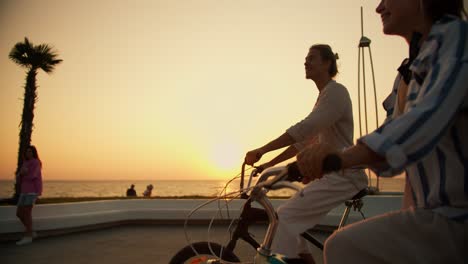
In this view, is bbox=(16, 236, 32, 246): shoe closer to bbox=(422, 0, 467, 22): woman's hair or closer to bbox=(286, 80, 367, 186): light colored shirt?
bbox=(286, 80, 367, 186): light colored shirt

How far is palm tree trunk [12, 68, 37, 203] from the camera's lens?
14.4 m

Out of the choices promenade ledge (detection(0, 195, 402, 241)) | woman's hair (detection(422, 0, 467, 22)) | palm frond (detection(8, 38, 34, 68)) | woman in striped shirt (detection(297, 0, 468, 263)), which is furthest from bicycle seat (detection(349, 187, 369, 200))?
palm frond (detection(8, 38, 34, 68))

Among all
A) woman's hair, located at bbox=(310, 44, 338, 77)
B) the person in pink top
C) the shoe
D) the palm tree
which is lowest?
the shoe

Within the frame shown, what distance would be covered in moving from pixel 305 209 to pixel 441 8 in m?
1.28

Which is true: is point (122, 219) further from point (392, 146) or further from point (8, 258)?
point (392, 146)

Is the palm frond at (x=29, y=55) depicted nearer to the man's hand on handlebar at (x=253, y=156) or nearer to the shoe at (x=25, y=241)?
the shoe at (x=25, y=241)

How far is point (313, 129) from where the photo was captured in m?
2.21

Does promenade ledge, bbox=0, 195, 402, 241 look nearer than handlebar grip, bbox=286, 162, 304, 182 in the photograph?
No

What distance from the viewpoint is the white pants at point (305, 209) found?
1.97 meters

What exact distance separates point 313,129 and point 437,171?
122cm

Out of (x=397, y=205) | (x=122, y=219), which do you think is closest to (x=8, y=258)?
(x=122, y=219)

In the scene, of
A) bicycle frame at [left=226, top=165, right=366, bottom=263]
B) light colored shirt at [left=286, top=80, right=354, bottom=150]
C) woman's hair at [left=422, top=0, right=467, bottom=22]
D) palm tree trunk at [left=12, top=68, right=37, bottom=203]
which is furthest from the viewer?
palm tree trunk at [left=12, top=68, right=37, bottom=203]

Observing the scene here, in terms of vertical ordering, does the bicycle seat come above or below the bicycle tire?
above

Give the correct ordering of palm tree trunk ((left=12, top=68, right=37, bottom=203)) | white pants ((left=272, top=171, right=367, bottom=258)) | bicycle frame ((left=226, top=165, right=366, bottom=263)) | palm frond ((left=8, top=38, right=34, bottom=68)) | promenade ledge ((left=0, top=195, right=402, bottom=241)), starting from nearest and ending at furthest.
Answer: bicycle frame ((left=226, top=165, right=366, bottom=263)) < white pants ((left=272, top=171, right=367, bottom=258)) < promenade ledge ((left=0, top=195, right=402, bottom=241)) < palm tree trunk ((left=12, top=68, right=37, bottom=203)) < palm frond ((left=8, top=38, right=34, bottom=68))
